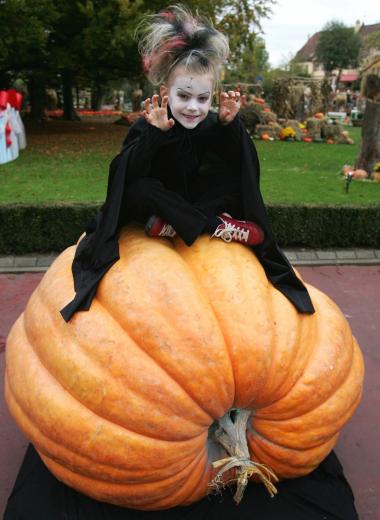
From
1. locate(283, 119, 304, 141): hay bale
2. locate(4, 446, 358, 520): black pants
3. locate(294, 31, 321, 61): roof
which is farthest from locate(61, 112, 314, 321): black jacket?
locate(294, 31, 321, 61): roof

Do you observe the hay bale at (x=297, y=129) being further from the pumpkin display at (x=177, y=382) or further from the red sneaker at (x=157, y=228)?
the pumpkin display at (x=177, y=382)

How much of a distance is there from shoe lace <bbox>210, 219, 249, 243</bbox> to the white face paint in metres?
0.59

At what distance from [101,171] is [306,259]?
624 cm

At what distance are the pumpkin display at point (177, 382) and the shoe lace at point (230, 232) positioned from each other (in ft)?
0.38

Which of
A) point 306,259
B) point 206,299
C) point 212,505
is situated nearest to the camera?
point 206,299

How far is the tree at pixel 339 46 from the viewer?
6806cm

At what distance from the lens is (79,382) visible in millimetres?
2594

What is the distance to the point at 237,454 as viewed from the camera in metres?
2.61

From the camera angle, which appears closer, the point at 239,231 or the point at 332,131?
the point at 239,231

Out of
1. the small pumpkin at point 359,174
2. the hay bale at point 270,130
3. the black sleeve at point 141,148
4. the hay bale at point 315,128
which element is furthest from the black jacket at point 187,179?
the hay bale at point 315,128

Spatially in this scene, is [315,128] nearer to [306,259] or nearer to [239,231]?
[306,259]

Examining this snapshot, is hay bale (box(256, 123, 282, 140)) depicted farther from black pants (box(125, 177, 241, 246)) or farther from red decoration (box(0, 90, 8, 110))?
black pants (box(125, 177, 241, 246))

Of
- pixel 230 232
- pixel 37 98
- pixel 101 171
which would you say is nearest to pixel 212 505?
pixel 230 232

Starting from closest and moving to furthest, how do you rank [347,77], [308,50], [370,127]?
[370,127], [347,77], [308,50]
